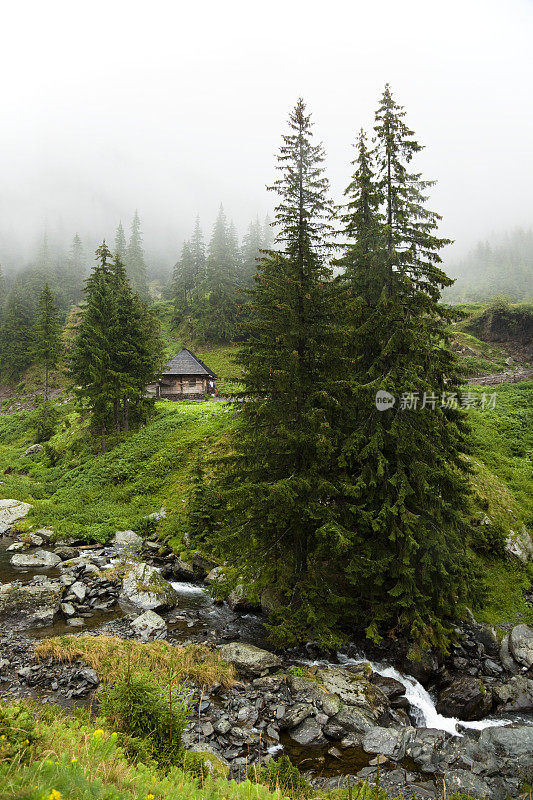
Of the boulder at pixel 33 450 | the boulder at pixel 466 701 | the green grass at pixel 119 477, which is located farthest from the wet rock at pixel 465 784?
the boulder at pixel 33 450

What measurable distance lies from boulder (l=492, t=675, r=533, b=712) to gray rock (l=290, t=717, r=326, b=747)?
5.13m

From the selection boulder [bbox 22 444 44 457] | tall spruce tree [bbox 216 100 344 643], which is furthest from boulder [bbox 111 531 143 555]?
boulder [bbox 22 444 44 457]

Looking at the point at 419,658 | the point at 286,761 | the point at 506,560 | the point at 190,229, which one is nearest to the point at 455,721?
the point at 419,658

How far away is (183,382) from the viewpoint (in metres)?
46.8

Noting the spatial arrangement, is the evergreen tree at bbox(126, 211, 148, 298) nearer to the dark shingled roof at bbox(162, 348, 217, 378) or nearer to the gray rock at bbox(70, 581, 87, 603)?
the dark shingled roof at bbox(162, 348, 217, 378)

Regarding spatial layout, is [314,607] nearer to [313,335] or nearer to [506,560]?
[313,335]

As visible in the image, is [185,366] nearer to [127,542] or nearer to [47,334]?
[47,334]

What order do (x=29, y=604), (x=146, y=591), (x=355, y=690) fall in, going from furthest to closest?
1. (x=146, y=591)
2. (x=29, y=604)
3. (x=355, y=690)

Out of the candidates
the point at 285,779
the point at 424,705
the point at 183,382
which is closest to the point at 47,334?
the point at 183,382

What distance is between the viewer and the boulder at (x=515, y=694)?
9.92m

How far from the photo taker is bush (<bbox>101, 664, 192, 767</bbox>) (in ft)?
19.1

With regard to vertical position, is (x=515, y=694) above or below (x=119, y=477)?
below

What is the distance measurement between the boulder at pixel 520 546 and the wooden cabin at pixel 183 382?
35386 millimetres

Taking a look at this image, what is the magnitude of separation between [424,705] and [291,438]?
24.7 ft
